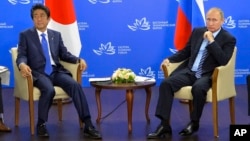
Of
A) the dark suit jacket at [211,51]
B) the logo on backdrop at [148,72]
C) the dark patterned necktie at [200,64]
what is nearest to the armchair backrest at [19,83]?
the dark suit jacket at [211,51]

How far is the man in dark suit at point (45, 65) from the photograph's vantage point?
16.7 feet

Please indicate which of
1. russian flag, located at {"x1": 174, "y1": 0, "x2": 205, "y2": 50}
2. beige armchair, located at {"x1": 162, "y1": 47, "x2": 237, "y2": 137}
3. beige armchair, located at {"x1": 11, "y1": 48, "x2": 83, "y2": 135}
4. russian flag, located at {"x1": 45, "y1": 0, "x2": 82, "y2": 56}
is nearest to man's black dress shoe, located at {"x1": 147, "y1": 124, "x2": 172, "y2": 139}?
beige armchair, located at {"x1": 162, "y1": 47, "x2": 237, "y2": 137}

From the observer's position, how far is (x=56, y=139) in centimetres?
496

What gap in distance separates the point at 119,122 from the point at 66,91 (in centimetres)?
82

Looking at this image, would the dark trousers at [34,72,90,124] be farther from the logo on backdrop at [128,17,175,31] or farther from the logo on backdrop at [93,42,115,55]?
the logo on backdrop at [128,17,175,31]

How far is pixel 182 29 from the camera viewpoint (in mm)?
7086

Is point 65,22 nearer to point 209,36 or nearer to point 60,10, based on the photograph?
point 60,10

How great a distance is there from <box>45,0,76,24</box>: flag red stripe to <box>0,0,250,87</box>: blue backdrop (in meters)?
0.95

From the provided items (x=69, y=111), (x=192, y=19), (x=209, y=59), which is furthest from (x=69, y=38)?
(x=209, y=59)

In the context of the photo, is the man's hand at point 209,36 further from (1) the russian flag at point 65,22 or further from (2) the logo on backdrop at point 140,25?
(2) the logo on backdrop at point 140,25

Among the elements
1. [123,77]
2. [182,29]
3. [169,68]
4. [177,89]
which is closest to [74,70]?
[123,77]

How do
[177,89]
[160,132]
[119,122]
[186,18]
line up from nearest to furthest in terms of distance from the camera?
[160,132] → [177,89] → [119,122] → [186,18]

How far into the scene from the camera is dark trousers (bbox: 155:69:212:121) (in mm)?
4949

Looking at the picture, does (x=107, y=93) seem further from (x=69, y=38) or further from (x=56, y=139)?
(x=56, y=139)
